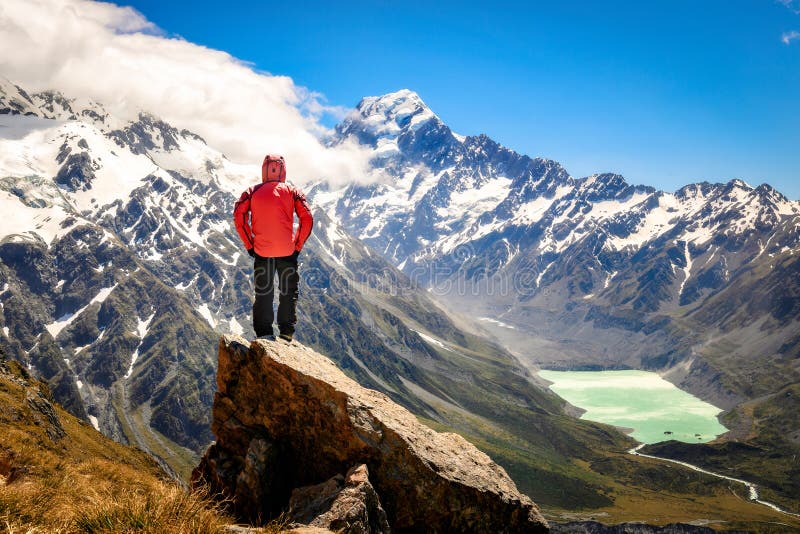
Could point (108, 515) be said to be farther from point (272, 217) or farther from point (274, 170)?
point (274, 170)

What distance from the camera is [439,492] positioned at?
480 inches

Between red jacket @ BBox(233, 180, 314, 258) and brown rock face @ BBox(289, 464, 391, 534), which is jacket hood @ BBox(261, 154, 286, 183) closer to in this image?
red jacket @ BBox(233, 180, 314, 258)

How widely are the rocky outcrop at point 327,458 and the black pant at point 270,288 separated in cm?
145

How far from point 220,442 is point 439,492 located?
6.10 meters

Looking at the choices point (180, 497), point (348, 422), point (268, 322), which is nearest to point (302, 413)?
point (348, 422)

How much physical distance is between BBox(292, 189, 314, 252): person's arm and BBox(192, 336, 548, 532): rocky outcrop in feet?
11.0

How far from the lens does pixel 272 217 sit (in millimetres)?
14727

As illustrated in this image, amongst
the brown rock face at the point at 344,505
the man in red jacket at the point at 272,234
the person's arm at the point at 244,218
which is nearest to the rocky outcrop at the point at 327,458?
the brown rock face at the point at 344,505

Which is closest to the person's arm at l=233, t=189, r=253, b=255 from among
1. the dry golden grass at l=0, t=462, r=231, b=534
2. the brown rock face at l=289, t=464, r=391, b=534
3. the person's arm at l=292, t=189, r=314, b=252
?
the person's arm at l=292, t=189, r=314, b=252

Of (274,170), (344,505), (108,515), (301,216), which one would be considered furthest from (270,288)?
(108,515)

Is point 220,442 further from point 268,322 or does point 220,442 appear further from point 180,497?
point 180,497

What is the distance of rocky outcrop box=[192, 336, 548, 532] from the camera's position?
12031 mm

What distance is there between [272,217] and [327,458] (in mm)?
6836

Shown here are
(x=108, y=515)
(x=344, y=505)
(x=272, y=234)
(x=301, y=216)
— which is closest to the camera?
(x=108, y=515)
